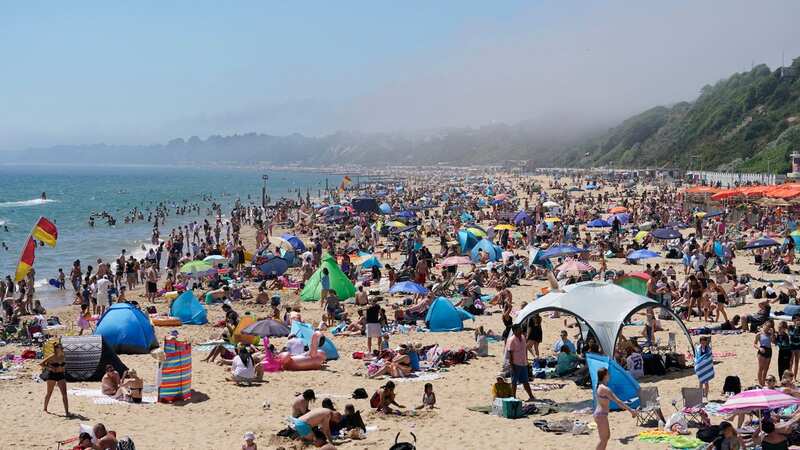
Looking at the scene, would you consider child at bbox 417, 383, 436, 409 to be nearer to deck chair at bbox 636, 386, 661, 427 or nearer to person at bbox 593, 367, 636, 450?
deck chair at bbox 636, 386, 661, 427

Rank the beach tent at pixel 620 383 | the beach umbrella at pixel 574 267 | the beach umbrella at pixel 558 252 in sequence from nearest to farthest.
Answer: the beach tent at pixel 620 383, the beach umbrella at pixel 574 267, the beach umbrella at pixel 558 252

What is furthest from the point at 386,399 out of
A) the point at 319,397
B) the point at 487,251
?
the point at 487,251

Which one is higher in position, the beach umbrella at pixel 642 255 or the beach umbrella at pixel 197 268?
the beach umbrella at pixel 642 255

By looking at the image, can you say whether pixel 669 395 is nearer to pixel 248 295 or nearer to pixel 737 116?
pixel 248 295

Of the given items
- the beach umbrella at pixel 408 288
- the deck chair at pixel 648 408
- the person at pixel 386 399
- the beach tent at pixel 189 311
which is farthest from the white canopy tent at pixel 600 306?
the beach tent at pixel 189 311

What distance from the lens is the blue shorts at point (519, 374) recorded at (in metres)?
10.9

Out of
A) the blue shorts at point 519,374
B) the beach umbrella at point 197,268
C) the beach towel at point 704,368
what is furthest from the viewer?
the beach umbrella at point 197,268

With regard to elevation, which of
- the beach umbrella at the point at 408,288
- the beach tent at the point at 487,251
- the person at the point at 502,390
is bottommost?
the person at the point at 502,390

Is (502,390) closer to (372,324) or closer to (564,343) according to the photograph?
(564,343)

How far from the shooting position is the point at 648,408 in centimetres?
962

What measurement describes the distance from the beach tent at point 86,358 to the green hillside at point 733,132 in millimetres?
57747

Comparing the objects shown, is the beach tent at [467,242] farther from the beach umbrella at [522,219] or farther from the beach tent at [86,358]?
the beach tent at [86,358]

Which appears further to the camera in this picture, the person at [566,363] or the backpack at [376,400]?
the person at [566,363]

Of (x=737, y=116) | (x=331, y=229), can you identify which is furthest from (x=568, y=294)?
(x=737, y=116)
